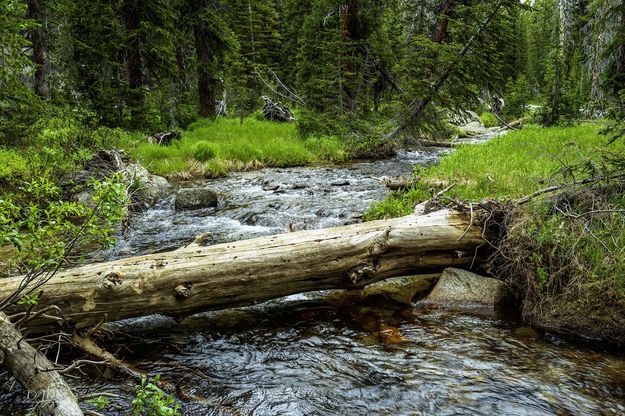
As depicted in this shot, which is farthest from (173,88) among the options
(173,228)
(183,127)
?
(173,228)

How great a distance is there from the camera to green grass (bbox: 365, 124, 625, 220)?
744 cm

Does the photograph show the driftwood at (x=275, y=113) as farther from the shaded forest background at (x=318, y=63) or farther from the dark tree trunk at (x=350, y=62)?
the dark tree trunk at (x=350, y=62)

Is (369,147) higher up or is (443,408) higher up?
(369,147)

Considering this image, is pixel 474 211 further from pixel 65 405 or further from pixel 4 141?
pixel 4 141

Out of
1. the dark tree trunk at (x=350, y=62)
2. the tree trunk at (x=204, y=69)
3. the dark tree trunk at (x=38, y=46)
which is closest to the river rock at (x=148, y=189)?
the dark tree trunk at (x=350, y=62)

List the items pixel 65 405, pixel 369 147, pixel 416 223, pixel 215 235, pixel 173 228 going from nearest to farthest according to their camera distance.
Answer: pixel 65 405 < pixel 416 223 < pixel 215 235 < pixel 173 228 < pixel 369 147

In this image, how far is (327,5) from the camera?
1853 centimetres

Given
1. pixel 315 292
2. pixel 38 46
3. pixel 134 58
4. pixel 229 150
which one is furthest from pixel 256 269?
pixel 38 46

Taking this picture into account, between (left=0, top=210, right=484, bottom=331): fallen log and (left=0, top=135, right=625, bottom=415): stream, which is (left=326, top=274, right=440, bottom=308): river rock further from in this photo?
(left=0, top=210, right=484, bottom=331): fallen log

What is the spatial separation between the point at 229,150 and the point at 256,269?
11079mm

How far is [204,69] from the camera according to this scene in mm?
20328

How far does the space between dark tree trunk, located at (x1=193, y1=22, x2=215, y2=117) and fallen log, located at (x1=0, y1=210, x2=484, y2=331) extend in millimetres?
17191

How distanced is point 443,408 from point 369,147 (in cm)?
1322

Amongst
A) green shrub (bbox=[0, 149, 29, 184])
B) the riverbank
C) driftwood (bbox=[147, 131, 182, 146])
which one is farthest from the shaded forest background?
the riverbank
